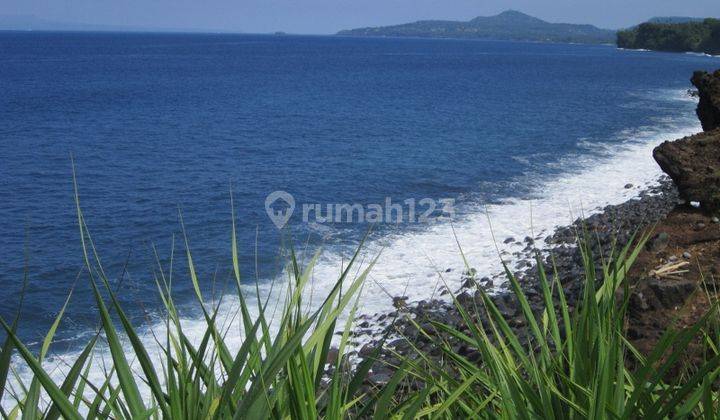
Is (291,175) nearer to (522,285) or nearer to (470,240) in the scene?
(470,240)

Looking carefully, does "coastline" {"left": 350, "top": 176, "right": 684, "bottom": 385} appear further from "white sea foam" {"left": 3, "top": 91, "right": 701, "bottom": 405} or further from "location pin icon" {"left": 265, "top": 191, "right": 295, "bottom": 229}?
"location pin icon" {"left": 265, "top": 191, "right": 295, "bottom": 229}

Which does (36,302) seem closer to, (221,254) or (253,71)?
(221,254)

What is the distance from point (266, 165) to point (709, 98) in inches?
654

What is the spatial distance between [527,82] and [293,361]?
72394 millimetres

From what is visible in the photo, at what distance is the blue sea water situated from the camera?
619 inches

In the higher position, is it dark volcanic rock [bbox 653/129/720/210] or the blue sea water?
dark volcanic rock [bbox 653/129/720/210]

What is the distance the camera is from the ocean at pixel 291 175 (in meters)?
14.8

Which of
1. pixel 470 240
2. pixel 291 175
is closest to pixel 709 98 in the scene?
pixel 470 240

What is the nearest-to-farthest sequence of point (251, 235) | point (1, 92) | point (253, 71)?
point (251, 235) → point (1, 92) → point (253, 71)

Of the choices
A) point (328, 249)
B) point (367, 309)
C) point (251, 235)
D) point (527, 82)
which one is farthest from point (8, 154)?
point (527, 82)

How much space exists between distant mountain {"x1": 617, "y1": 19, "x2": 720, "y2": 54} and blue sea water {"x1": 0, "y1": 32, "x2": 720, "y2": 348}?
8200cm

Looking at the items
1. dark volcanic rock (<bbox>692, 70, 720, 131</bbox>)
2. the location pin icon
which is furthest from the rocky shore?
the location pin icon

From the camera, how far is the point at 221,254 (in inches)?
655

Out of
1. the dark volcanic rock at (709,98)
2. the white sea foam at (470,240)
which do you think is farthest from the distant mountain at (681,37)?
the dark volcanic rock at (709,98)
